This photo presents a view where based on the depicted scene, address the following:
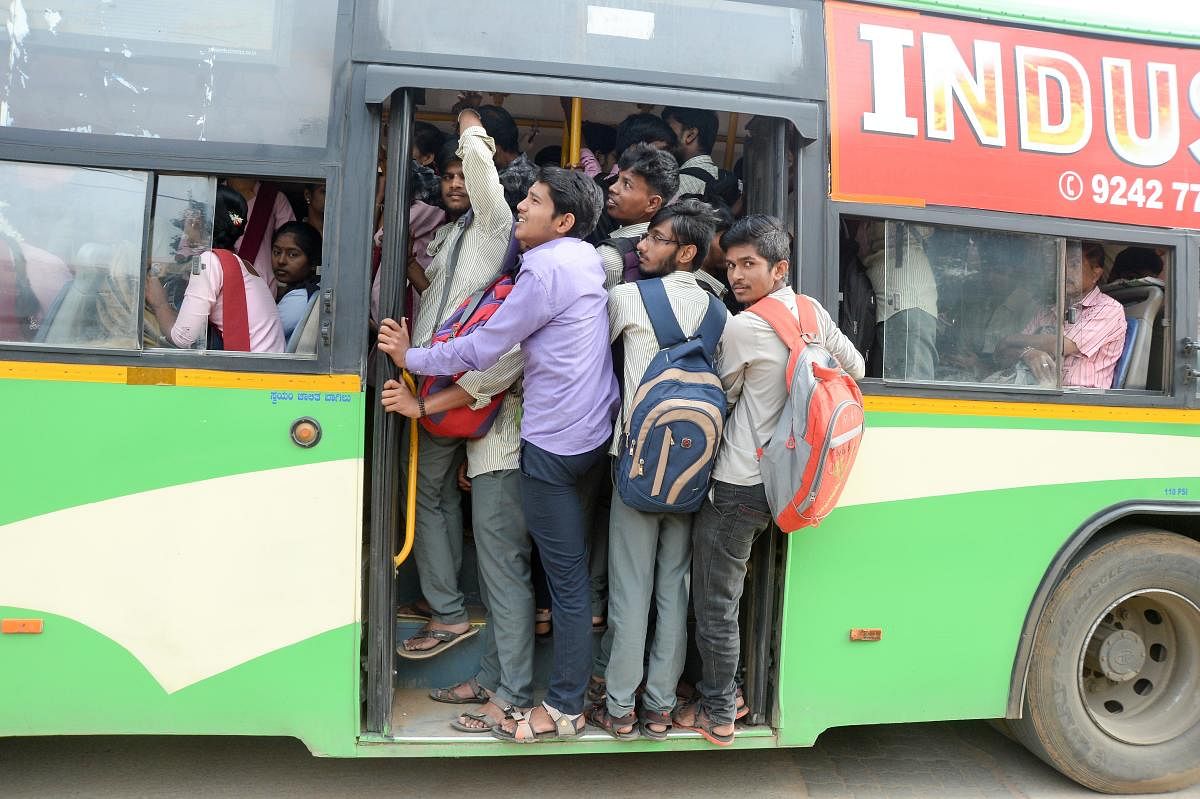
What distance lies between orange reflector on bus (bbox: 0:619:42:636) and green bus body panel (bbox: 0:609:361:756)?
0.7 inches

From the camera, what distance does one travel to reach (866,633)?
3215 millimetres

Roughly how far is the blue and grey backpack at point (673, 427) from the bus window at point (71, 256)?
1.67m

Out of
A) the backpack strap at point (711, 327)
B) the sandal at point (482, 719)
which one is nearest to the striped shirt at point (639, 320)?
the backpack strap at point (711, 327)

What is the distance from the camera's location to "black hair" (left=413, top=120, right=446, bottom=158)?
13.3ft

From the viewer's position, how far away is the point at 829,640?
3.20 metres

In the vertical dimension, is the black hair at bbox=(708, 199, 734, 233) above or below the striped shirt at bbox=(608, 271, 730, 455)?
above

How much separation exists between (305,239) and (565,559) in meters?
1.72

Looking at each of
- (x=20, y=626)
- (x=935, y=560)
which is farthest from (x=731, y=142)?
(x=20, y=626)

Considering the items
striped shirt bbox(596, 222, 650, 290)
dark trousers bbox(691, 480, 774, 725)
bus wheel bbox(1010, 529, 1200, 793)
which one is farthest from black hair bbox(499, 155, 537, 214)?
bus wheel bbox(1010, 529, 1200, 793)

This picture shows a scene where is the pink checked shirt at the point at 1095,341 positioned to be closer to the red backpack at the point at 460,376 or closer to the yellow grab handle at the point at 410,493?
the red backpack at the point at 460,376

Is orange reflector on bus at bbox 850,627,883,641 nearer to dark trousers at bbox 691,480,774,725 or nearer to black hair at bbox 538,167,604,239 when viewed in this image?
dark trousers at bbox 691,480,774,725

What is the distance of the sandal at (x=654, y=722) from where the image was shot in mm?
3137

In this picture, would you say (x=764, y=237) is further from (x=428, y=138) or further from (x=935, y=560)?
(x=428, y=138)

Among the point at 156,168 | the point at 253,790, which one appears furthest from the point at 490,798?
the point at 156,168
